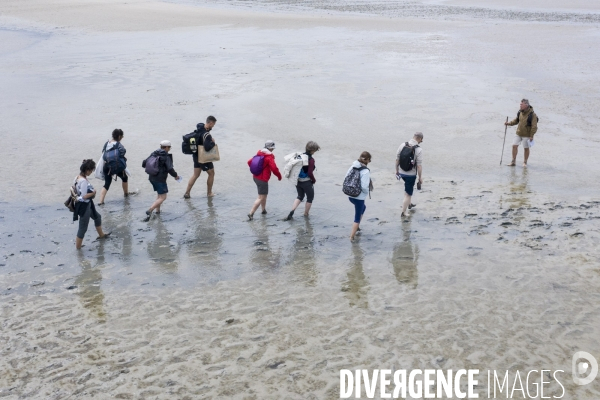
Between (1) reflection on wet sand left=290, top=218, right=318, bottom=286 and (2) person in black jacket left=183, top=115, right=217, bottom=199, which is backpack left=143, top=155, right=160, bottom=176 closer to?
(2) person in black jacket left=183, top=115, right=217, bottom=199

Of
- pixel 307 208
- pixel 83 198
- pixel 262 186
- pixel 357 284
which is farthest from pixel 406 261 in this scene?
pixel 83 198

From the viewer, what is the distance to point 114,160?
12.1 meters

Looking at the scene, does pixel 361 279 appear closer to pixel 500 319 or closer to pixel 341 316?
pixel 341 316

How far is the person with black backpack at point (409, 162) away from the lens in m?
11.2

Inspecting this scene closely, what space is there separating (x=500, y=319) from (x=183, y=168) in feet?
28.7

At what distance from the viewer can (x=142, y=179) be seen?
546 inches

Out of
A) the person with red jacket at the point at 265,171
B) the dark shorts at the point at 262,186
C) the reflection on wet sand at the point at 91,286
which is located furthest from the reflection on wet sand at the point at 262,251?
the reflection on wet sand at the point at 91,286

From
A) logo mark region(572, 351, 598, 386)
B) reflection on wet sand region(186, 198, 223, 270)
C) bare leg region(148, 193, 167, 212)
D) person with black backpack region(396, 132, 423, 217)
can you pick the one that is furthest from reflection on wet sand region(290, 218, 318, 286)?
logo mark region(572, 351, 598, 386)

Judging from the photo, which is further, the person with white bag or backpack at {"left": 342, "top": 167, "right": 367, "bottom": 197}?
the person with white bag

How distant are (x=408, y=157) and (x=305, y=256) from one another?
2.73 meters

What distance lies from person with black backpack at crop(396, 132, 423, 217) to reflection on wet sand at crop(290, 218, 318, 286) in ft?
6.15

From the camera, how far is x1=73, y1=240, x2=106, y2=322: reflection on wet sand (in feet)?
27.6

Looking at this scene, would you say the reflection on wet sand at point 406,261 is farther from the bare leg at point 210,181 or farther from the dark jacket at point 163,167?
the dark jacket at point 163,167

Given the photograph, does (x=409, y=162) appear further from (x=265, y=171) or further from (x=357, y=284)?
(x=357, y=284)
